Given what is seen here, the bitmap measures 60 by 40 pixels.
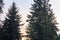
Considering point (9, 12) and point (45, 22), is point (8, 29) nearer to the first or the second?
point (9, 12)

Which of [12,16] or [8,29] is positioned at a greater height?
[12,16]

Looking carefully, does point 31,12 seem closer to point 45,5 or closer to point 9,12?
point 45,5

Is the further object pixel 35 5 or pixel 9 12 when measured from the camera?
pixel 35 5

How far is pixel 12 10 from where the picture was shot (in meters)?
44.6

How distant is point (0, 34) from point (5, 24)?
2.32 m

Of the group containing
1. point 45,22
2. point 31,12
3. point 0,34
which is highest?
point 31,12

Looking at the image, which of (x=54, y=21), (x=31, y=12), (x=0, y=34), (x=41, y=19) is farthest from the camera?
(x=54, y=21)

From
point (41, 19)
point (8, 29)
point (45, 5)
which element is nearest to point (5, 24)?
point (8, 29)

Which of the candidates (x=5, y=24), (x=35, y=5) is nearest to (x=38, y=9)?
(x=35, y=5)

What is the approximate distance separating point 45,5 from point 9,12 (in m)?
10.5

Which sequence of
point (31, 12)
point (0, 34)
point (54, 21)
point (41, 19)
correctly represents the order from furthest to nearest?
point (54, 21) → point (31, 12) → point (41, 19) → point (0, 34)

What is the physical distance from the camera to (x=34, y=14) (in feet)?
166

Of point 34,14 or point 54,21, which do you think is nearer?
point 34,14

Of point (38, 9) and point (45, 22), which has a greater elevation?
point (38, 9)
